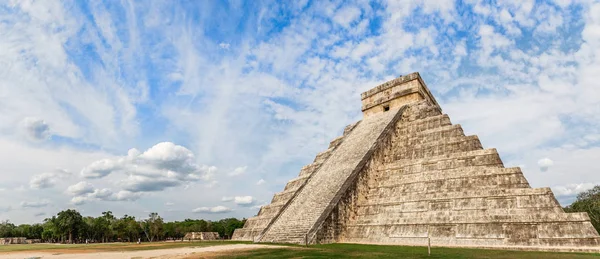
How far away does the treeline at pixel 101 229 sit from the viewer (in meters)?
47.4

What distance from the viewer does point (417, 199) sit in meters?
14.4

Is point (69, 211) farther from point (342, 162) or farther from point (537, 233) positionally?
point (537, 233)

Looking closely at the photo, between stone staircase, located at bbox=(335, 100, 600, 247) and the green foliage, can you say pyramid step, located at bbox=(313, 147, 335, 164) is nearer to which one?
stone staircase, located at bbox=(335, 100, 600, 247)

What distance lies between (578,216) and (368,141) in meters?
9.94

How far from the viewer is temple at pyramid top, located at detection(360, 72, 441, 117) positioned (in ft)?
72.6

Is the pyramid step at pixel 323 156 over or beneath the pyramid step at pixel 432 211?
over

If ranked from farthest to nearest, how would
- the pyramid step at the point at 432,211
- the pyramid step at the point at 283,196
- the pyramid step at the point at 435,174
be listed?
1. the pyramid step at the point at 283,196
2. the pyramid step at the point at 435,174
3. the pyramid step at the point at 432,211

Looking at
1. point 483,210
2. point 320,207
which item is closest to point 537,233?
point 483,210

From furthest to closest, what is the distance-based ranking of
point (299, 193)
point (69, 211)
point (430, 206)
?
point (69, 211), point (299, 193), point (430, 206)

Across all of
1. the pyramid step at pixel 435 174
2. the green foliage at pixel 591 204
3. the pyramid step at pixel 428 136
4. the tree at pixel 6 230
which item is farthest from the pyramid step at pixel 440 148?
the tree at pixel 6 230

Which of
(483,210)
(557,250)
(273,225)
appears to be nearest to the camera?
(557,250)

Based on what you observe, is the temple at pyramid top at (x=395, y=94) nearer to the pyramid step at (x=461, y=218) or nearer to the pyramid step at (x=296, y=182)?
the pyramid step at (x=296, y=182)

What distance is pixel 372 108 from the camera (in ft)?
79.2

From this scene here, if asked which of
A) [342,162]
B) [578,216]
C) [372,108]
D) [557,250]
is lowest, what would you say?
[557,250]
